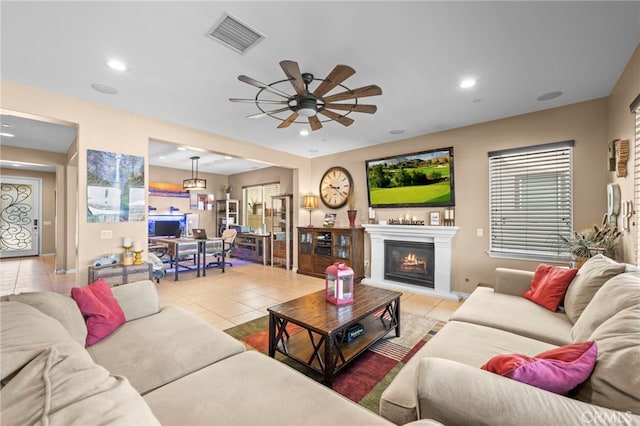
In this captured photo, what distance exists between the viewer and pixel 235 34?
2.23 m

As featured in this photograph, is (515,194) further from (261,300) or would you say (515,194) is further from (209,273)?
(209,273)

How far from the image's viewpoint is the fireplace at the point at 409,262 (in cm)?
490

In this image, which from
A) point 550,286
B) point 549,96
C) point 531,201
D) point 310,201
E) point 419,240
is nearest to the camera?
point 550,286

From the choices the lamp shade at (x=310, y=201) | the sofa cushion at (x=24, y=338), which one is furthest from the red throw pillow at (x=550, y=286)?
the lamp shade at (x=310, y=201)

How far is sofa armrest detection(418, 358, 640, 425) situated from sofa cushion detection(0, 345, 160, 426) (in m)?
1.00

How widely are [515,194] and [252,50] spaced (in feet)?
13.5

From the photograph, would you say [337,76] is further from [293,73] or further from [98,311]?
[98,311]

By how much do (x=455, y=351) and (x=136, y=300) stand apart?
97.6 inches

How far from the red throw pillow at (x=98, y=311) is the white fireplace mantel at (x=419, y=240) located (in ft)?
14.1

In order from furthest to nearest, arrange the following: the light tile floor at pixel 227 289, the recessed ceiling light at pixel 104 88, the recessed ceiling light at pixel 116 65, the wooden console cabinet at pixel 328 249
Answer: the wooden console cabinet at pixel 328 249
the light tile floor at pixel 227 289
the recessed ceiling light at pixel 104 88
the recessed ceiling light at pixel 116 65

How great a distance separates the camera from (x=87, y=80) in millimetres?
2959

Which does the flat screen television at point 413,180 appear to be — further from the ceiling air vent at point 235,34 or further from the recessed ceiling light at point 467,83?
the ceiling air vent at point 235,34

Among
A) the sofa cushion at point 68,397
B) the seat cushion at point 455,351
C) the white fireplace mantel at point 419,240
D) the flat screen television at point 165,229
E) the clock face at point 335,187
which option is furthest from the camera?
the flat screen television at point 165,229

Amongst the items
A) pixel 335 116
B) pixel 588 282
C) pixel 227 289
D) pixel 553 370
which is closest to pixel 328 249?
pixel 227 289
